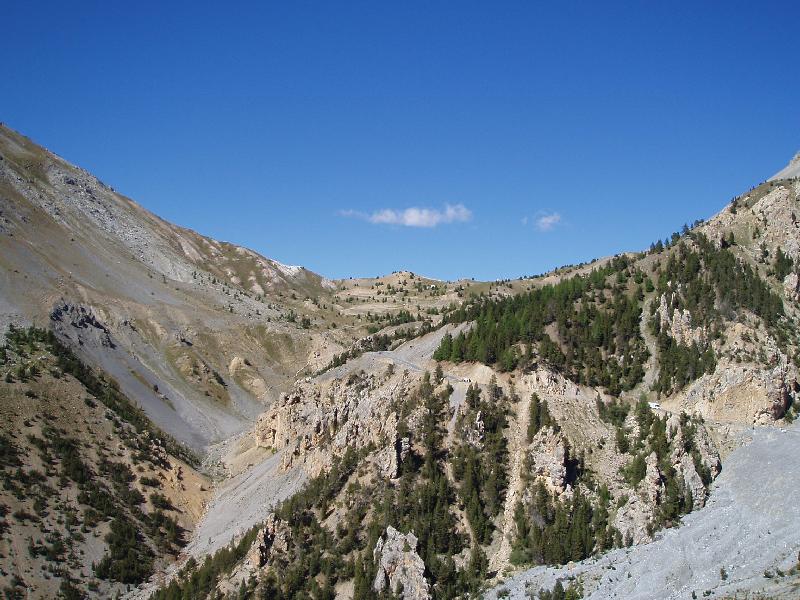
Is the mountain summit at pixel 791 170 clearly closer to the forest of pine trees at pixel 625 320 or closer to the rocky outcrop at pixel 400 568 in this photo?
the forest of pine trees at pixel 625 320

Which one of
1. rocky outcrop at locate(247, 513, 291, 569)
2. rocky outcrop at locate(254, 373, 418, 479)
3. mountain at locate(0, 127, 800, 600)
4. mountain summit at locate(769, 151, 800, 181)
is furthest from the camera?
mountain summit at locate(769, 151, 800, 181)

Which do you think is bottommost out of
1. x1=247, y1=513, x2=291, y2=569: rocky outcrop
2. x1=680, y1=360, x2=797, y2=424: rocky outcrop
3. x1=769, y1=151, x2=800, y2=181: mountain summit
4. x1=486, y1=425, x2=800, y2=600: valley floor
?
x1=247, y1=513, x2=291, y2=569: rocky outcrop

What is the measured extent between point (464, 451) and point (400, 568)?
13.4 m

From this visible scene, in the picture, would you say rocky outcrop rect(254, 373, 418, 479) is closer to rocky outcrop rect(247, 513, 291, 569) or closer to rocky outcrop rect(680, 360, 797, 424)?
rocky outcrop rect(247, 513, 291, 569)

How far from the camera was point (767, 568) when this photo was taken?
43.8 metres

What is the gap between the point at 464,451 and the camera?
66250 mm

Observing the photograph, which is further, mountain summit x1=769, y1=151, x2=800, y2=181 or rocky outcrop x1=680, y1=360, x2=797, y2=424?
mountain summit x1=769, y1=151, x2=800, y2=181

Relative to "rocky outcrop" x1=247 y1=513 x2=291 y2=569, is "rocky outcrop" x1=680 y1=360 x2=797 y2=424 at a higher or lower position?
higher

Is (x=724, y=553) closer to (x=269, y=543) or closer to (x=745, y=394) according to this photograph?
(x=745, y=394)

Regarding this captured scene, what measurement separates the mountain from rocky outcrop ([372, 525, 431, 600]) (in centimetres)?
17

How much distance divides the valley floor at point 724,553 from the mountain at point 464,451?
0.23 meters

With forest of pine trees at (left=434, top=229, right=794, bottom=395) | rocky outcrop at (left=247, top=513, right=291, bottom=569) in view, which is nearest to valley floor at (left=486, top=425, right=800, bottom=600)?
forest of pine trees at (left=434, top=229, right=794, bottom=395)

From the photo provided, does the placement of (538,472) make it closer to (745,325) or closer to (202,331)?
(745,325)

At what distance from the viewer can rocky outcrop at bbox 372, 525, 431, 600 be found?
5547 centimetres
